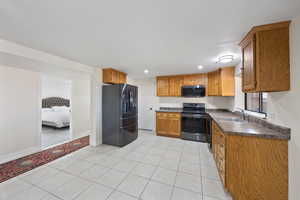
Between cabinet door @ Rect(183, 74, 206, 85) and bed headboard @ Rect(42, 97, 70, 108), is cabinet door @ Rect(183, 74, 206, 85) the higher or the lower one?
the higher one

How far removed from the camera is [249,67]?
65.5 inches

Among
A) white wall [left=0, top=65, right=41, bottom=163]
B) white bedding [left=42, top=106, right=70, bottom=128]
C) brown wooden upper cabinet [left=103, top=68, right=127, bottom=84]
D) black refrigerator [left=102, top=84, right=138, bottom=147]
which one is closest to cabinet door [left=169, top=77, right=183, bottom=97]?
black refrigerator [left=102, top=84, right=138, bottom=147]

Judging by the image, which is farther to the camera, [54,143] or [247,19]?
[54,143]

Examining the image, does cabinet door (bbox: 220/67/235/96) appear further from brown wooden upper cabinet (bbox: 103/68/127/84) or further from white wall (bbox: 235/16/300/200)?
brown wooden upper cabinet (bbox: 103/68/127/84)

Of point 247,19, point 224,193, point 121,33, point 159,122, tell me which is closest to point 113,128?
point 159,122

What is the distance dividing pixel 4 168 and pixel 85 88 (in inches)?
115

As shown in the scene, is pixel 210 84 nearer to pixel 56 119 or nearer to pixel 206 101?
pixel 206 101

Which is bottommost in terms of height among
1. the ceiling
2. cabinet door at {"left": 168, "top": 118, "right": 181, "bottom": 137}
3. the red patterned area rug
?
the red patterned area rug

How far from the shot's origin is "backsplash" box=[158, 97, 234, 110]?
403 cm

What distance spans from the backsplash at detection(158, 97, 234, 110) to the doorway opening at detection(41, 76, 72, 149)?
3.90 m

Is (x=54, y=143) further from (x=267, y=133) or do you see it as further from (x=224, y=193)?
(x=267, y=133)

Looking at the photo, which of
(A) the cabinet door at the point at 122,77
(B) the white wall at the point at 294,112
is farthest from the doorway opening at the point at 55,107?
(B) the white wall at the point at 294,112

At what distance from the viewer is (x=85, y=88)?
460cm

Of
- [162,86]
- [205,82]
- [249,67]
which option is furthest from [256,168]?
[162,86]
